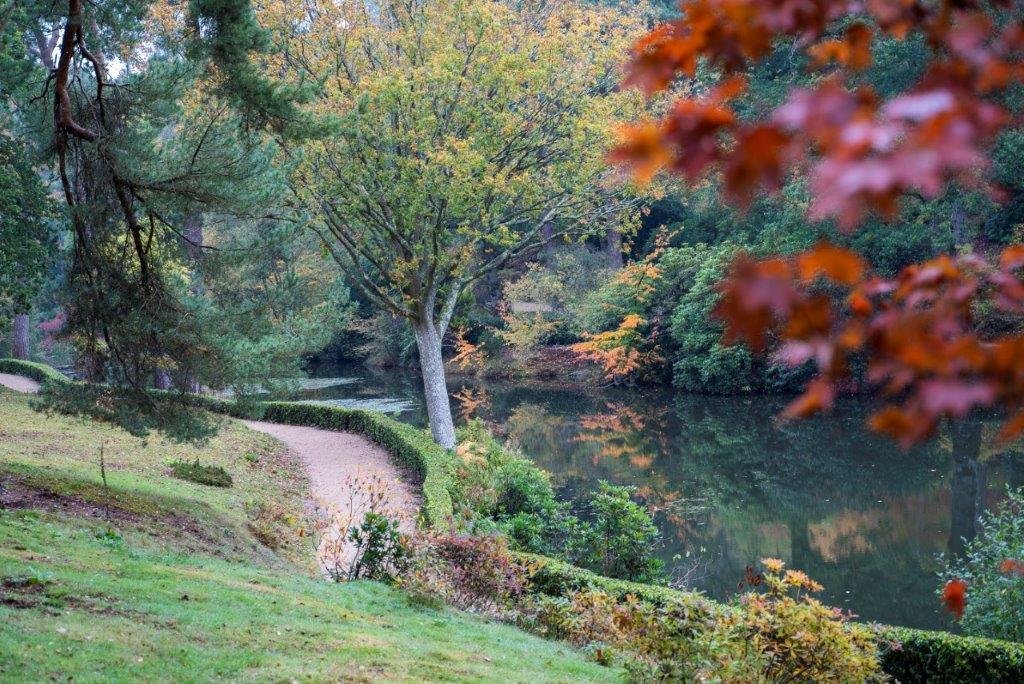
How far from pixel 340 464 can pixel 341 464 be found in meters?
0.02

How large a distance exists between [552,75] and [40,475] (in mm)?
11720

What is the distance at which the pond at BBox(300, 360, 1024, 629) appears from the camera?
12570mm

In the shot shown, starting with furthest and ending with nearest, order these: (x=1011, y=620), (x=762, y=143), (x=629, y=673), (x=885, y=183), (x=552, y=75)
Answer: (x=552, y=75) < (x=1011, y=620) < (x=629, y=673) < (x=762, y=143) < (x=885, y=183)

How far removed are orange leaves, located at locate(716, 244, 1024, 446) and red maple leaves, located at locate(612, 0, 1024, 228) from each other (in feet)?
0.40

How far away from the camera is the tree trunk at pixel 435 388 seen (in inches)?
705

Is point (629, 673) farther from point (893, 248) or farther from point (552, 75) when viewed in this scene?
point (893, 248)

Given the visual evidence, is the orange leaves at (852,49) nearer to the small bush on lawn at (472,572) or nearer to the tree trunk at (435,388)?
the small bush on lawn at (472,572)

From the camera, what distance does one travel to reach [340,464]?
17891 millimetres

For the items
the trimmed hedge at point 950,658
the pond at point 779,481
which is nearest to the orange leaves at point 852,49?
the trimmed hedge at point 950,658

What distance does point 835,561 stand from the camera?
512 inches

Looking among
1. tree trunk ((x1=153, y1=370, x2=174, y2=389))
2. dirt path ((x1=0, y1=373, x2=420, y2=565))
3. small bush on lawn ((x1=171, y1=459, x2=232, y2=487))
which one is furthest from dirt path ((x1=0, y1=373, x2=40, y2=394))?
small bush on lawn ((x1=171, y1=459, x2=232, y2=487))

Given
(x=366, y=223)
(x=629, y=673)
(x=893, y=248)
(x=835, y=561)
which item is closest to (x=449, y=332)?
(x=893, y=248)

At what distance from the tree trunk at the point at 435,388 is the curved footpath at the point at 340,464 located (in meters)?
1.19

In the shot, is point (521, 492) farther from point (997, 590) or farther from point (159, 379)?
point (997, 590)
